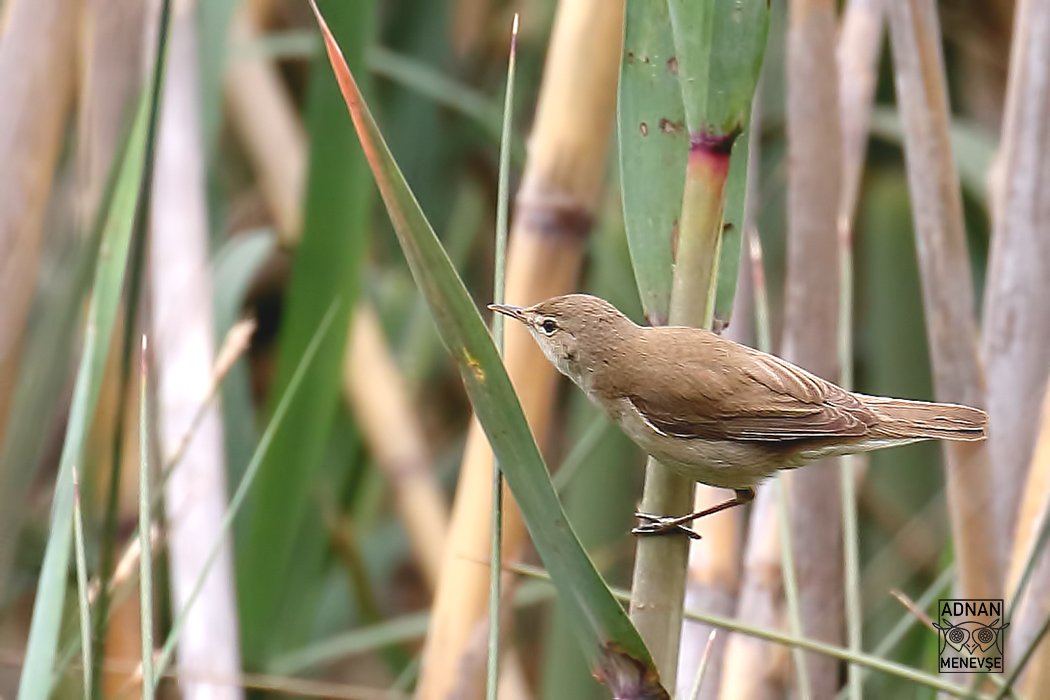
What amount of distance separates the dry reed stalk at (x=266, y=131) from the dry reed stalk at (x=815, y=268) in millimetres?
1133

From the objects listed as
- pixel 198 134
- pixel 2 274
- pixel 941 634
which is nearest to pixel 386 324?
pixel 198 134

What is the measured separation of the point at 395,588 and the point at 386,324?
26.2 inches

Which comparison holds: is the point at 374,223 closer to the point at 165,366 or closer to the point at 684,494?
the point at 165,366

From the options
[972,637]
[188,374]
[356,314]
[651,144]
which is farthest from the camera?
[356,314]

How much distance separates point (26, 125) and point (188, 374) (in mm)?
371

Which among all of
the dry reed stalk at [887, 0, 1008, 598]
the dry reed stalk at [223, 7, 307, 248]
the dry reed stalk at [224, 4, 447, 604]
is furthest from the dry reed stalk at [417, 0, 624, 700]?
the dry reed stalk at [223, 7, 307, 248]

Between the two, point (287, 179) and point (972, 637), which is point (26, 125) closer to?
point (287, 179)

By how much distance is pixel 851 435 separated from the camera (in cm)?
99

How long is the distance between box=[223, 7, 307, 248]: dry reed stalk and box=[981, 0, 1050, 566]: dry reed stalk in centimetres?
132

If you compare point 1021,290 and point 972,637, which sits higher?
point 1021,290

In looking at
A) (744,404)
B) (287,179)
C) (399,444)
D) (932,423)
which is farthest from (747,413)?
(287,179)

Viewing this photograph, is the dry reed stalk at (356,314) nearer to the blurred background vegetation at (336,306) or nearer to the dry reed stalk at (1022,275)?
the blurred background vegetation at (336,306)

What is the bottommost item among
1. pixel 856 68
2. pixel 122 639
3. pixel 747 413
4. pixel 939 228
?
pixel 122 639

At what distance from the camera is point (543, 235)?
1189 mm
